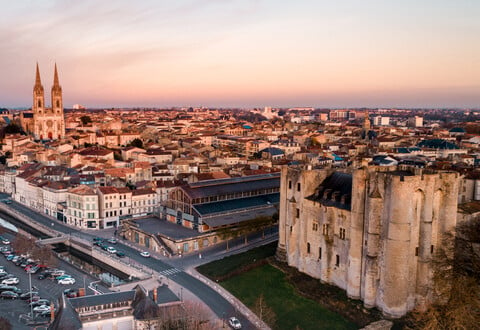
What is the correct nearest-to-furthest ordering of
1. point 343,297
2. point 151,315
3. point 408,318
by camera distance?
1. point 151,315
2. point 408,318
3. point 343,297

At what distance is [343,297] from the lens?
38406 millimetres

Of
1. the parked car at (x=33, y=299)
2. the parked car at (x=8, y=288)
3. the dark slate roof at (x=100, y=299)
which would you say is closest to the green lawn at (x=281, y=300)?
the dark slate roof at (x=100, y=299)

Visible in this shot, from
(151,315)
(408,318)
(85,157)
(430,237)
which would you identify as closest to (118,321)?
(151,315)

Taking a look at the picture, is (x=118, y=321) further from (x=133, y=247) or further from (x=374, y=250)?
(x=133, y=247)

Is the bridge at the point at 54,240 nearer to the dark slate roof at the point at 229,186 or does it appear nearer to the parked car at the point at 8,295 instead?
the parked car at the point at 8,295

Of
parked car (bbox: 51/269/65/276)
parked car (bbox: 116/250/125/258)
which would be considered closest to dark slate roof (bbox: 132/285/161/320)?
parked car (bbox: 51/269/65/276)

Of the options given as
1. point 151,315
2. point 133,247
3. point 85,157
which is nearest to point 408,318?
point 151,315

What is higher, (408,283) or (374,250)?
(374,250)

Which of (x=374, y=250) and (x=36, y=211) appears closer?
(x=374, y=250)

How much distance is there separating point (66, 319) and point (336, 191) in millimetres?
24540

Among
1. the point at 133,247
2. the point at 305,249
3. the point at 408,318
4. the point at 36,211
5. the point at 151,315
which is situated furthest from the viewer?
the point at 36,211

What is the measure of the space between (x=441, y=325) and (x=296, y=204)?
60.8ft

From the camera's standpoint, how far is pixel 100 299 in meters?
32.8

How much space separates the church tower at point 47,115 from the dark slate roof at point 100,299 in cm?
12716
